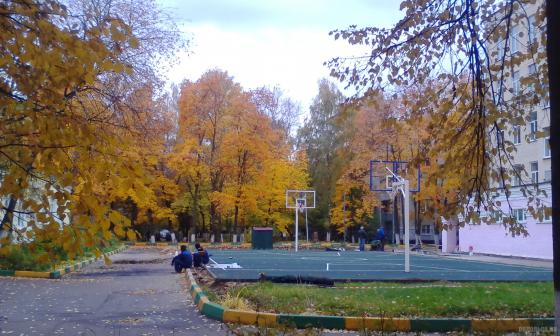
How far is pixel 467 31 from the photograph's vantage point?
26.7ft

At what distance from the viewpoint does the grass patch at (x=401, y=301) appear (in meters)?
10.7

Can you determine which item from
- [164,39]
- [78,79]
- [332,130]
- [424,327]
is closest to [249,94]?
[332,130]

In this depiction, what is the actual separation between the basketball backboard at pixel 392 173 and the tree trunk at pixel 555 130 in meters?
3.24

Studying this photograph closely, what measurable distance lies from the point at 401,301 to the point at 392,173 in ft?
38.0

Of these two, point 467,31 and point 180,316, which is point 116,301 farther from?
point 467,31

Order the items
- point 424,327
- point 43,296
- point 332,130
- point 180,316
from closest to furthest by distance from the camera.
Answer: point 424,327, point 180,316, point 43,296, point 332,130

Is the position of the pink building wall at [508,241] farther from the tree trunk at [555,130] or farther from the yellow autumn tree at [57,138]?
the yellow autumn tree at [57,138]

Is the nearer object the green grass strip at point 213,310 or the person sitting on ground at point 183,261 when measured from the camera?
the green grass strip at point 213,310

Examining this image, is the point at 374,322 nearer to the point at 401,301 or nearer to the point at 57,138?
the point at 401,301

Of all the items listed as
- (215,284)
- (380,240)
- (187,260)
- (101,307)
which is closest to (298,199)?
(380,240)

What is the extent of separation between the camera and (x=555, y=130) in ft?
16.3

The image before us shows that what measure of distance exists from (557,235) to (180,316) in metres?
7.99

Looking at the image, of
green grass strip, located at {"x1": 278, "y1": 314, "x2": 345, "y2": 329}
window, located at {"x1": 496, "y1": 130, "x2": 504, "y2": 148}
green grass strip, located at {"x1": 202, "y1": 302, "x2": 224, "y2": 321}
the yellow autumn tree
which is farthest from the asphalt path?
window, located at {"x1": 496, "y1": 130, "x2": 504, "y2": 148}

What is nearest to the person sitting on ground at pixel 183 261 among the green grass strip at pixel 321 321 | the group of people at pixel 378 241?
the green grass strip at pixel 321 321
